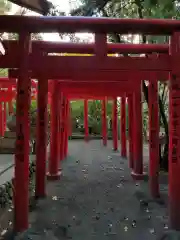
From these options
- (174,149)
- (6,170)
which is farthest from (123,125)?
(174,149)

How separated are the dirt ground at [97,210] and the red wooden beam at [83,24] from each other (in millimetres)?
2398

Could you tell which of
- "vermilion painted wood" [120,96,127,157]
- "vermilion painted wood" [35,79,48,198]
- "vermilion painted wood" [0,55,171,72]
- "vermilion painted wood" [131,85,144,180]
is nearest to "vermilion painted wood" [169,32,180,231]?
"vermilion painted wood" [0,55,171,72]

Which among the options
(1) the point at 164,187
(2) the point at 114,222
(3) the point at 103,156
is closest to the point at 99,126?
(3) the point at 103,156

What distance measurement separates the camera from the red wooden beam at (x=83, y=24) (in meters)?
4.15

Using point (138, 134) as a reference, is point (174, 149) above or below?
above

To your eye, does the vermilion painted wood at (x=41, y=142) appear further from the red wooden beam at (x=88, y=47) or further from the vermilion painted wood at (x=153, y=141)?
the vermilion painted wood at (x=153, y=141)

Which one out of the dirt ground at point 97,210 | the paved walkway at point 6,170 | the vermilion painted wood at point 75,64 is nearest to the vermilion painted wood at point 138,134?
the dirt ground at point 97,210

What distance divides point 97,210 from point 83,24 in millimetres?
2764

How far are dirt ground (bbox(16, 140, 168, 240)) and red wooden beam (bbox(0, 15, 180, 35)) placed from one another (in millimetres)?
2398

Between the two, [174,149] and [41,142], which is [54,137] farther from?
[174,149]

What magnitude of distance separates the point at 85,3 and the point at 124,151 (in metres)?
6.19

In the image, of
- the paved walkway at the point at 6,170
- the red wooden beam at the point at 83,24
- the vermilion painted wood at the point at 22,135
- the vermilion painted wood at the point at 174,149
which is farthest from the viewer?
the paved walkway at the point at 6,170

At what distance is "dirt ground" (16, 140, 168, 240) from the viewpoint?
4508 mm

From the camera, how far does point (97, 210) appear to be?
5.52m
